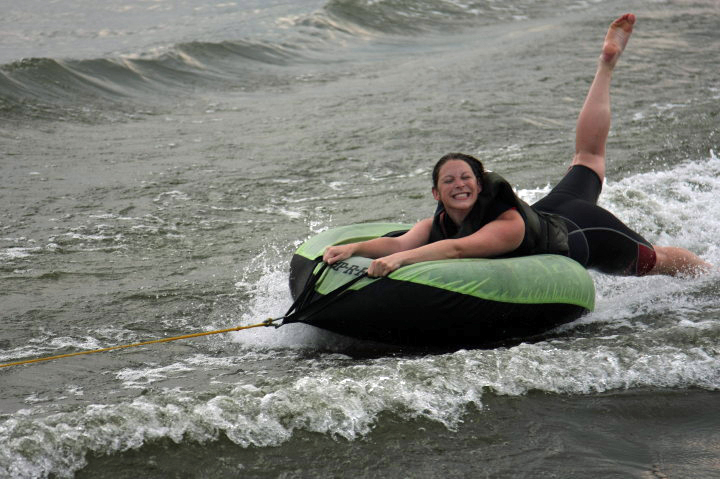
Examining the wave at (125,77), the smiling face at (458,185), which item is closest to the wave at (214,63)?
the wave at (125,77)

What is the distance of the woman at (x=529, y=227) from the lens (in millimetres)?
4762

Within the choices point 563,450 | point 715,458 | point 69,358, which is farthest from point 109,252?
point 715,458

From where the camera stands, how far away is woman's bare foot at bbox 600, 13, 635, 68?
246 inches

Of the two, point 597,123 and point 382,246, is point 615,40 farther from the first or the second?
point 382,246

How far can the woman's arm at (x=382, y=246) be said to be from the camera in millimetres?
4816

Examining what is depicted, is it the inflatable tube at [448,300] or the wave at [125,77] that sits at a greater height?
the wave at [125,77]

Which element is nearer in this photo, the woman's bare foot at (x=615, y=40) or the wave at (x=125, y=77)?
the woman's bare foot at (x=615, y=40)

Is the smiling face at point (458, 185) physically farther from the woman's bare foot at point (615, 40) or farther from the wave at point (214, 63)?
the wave at point (214, 63)

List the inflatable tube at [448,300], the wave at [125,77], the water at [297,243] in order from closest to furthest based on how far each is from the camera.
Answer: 1. the water at [297,243]
2. the inflatable tube at [448,300]
3. the wave at [125,77]

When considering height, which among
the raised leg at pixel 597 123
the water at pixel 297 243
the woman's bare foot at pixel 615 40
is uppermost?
the woman's bare foot at pixel 615 40

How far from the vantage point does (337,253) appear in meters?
4.82

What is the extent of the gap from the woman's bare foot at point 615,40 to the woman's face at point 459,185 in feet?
6.65

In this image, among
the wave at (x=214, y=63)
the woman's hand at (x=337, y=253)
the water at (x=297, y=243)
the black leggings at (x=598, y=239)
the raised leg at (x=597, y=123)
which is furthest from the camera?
the wave at (x=214, y=63)

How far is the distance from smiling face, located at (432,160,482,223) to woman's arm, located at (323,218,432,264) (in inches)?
13.6
